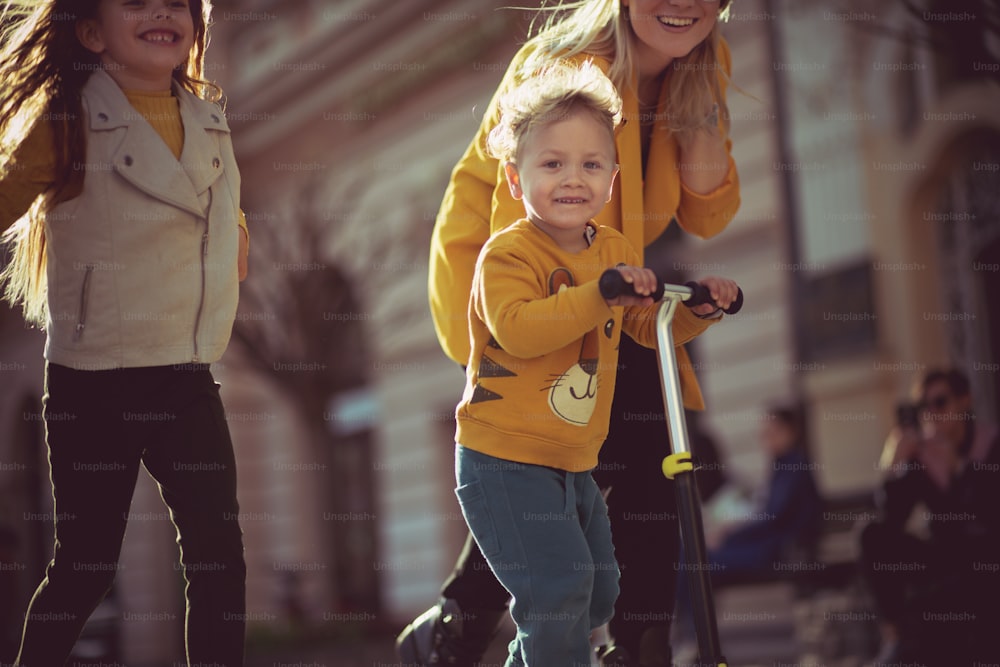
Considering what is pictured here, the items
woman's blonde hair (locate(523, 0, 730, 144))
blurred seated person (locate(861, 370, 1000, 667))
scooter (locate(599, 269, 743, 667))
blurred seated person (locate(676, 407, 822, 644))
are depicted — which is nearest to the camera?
scooter (locate(599, 269, 743, 667))

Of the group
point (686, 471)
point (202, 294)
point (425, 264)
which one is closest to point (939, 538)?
point (686, 471)

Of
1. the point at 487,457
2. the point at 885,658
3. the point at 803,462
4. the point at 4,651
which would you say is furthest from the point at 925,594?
the point at 4,651

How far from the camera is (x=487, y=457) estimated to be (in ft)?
9.56

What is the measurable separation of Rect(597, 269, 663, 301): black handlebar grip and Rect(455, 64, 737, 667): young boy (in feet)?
0.60

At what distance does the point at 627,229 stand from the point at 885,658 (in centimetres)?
287

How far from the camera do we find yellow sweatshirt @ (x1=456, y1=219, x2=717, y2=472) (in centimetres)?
279

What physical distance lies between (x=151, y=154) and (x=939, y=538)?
372 cm

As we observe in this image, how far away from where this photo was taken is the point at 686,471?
2.59 metres

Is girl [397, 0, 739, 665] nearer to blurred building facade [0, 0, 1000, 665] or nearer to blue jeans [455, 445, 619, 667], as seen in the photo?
blue jeans [455, 445, 619, 667]

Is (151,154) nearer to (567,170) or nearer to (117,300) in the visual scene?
(117,300)

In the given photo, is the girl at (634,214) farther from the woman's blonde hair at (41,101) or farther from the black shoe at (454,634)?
the woman's blonde hair at (41,101)

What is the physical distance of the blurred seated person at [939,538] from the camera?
5.07 meters

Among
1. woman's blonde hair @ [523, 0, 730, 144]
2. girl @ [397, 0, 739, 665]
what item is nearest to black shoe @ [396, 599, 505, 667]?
girl @ [397, 0, 739, 665]

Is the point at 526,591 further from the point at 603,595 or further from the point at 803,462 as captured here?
the point at 803,462
